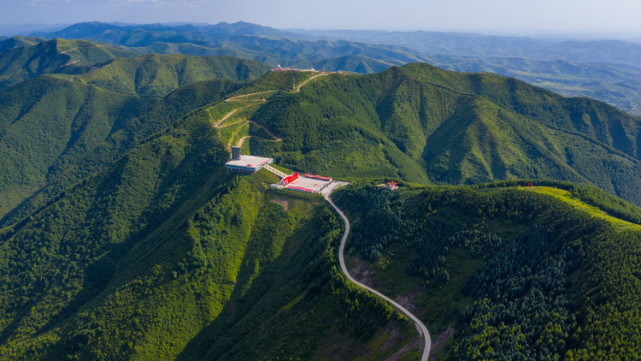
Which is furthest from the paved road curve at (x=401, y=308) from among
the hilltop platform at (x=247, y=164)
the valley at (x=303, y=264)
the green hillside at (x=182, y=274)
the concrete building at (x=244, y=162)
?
the concrete building at (x=244, y=162)

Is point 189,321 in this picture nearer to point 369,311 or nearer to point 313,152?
point 369,311

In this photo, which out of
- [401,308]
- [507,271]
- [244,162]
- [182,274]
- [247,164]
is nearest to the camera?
[507,271]

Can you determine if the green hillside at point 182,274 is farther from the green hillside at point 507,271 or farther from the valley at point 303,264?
the green hillside at point 507,271

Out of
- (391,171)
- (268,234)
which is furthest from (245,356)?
(391,171)

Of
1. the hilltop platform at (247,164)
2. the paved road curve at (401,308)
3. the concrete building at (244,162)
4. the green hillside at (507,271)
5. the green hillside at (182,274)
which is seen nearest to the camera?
the green hillside at (507,271)

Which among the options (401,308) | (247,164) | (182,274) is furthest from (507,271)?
(247,164)

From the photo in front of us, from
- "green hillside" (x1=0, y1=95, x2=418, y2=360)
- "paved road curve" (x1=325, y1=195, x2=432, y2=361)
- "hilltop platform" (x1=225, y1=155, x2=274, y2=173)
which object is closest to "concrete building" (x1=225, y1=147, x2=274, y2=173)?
"hilltop platform" (x1=225, y1=155, x2=274, y2=173)

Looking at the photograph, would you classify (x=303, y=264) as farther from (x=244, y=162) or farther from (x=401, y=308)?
(x=244, y=162)

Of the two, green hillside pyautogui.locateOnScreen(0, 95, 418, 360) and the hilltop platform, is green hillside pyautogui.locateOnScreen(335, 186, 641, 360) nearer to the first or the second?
green hillside pyautogui.locateOnScreen(0, 95, 418, 360)
